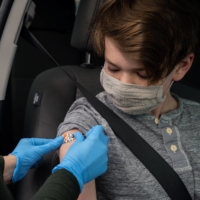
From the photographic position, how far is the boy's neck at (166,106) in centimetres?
147

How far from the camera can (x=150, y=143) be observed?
1.40 meters

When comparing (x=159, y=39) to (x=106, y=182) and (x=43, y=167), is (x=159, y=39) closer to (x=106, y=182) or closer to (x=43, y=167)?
(x=106, y=182)

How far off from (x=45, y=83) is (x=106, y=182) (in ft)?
1.93

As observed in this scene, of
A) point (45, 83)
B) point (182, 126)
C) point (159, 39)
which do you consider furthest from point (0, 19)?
point (182, 126)

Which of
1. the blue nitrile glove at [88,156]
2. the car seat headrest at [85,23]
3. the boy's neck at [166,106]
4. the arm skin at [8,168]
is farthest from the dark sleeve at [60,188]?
the car seat headrest at [85,23]

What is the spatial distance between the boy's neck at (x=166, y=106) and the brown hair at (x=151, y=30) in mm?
184

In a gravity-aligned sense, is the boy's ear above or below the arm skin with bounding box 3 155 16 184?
above

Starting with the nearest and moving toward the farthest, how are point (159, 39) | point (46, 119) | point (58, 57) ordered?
point (159, 39)
point (46, 119)
point (58, 57)

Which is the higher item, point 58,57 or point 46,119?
point 46,119

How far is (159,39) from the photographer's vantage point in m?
1.24

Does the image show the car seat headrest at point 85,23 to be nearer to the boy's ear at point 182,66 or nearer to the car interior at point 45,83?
the car interior at point 45,83

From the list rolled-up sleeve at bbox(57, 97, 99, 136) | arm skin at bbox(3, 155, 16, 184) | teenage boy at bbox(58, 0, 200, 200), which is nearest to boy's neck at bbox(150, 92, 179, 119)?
teenage boy at bbox(58, 0, 200, 200)

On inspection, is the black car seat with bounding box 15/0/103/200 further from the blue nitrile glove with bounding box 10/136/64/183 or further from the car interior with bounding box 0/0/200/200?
the blue nitrile glove with bounding box 10/136/64/183

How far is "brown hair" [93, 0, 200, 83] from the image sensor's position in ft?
4.03
